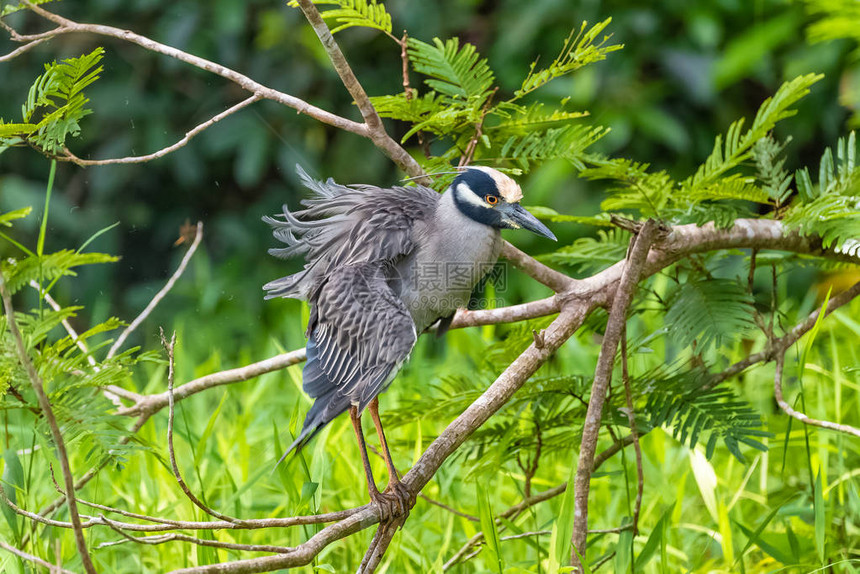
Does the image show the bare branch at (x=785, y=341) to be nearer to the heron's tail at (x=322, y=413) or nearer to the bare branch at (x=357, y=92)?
the bare branch at (x=357, y=92)

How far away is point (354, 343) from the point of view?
166cm

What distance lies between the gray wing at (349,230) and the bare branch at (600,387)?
1.48 feet

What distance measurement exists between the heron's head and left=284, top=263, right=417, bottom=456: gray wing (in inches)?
8.5

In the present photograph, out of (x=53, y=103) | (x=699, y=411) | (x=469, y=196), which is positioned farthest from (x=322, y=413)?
(x=699, y=411)

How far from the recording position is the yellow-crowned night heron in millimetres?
1636

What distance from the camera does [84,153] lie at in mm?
4023

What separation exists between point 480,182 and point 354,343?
393 millimetres

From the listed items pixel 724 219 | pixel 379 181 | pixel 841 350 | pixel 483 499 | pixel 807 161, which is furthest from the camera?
pixel 807 161

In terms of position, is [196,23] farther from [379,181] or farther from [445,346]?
[445,346]

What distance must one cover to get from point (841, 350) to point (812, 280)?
479mm

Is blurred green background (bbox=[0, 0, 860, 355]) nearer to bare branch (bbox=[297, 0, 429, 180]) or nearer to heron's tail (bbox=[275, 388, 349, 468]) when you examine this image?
bare branch (bbox=[297, 0, 429, 180])

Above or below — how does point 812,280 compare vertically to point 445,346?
above

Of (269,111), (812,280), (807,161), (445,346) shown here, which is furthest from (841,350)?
(269,111)

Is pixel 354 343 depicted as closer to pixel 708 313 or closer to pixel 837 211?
pixel 708 313
